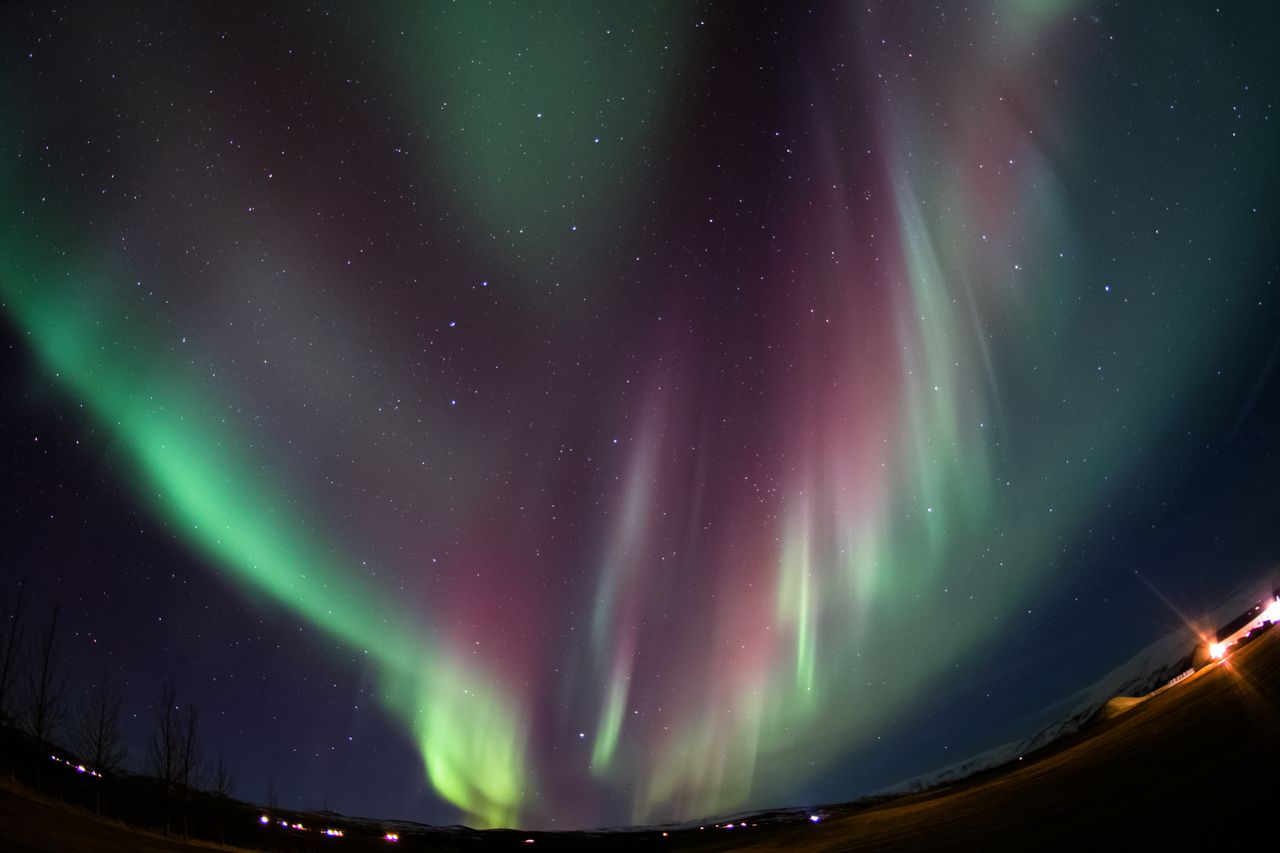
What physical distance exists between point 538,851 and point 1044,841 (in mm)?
105022

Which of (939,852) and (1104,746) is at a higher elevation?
(1104,746)

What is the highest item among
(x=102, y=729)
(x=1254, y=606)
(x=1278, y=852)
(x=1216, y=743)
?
(x=1254, y=606)

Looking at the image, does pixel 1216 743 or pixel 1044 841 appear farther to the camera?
pixel 1216 743

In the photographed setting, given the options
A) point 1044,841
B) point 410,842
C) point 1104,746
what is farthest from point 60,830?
point 410,842

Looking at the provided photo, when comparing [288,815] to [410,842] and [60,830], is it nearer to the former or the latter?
[410,842]

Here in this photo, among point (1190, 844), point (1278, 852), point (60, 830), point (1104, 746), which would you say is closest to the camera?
point (1278, 852)

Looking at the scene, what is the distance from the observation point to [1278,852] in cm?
877

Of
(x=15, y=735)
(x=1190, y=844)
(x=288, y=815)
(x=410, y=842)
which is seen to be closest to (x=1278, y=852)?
(x=1190, y=844)

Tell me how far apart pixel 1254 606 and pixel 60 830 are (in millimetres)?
100533

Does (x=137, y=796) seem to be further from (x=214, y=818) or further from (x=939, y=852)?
(x=939, y=852)

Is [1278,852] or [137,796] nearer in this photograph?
[1278,852]

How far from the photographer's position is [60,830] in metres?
18.7

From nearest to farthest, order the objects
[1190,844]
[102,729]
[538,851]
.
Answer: [1190,844] < [102,729] < [538,851]

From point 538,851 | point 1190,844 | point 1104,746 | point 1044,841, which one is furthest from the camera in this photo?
point 538,851
